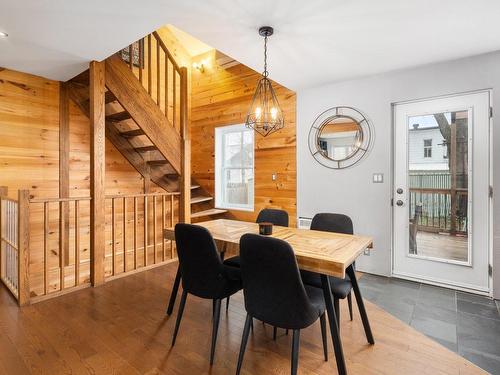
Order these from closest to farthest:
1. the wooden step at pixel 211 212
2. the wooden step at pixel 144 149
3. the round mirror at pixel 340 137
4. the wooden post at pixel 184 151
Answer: the round mirror at pixel 340 137 → the wooden post at pixel 184 151 → the wooden step at pixel 144 149 → the wooden step at pixel 211 212

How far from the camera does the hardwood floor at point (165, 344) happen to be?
1.82 meters

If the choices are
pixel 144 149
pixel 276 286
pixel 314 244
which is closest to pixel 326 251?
pixel 314 244

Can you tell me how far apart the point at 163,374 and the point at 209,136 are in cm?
400

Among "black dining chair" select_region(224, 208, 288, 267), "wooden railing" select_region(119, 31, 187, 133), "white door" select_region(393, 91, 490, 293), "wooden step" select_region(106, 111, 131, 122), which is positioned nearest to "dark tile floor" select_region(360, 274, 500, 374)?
"white door" select_region(393, 91, 490, 293)

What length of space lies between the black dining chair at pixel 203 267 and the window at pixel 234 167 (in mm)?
2833

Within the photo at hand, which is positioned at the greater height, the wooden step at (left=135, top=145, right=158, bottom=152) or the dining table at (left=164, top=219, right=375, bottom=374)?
the wooden step at (left=135, top=145, right=158, bottom=152)

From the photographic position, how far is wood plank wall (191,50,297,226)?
4.20 meters

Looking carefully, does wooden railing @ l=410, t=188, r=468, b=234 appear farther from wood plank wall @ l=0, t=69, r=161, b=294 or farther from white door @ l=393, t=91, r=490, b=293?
wood plank wall @ l=0, t=69, r=161, b=294

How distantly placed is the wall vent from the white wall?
3.3 inches

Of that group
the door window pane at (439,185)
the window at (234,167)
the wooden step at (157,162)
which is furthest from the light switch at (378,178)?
the wooden step at (157,162)

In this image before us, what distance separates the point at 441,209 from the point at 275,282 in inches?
101

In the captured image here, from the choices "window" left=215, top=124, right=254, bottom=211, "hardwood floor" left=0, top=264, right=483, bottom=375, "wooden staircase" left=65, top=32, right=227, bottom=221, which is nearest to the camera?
"hardwood floor" left=0, top=264, right=483, bottom=375

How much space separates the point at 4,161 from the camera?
3.36 metres

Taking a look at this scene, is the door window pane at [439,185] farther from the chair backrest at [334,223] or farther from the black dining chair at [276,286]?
the black dining chair at [276,286]
